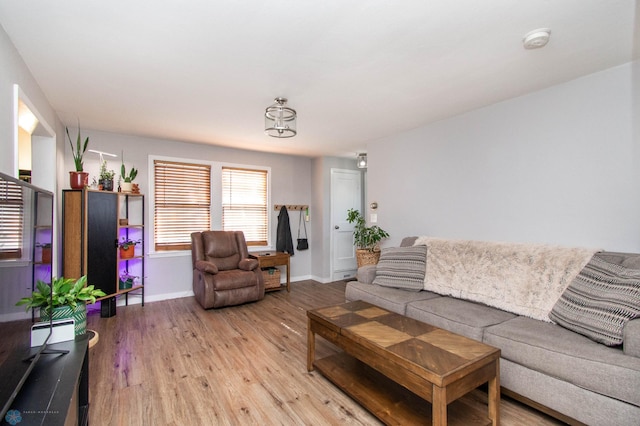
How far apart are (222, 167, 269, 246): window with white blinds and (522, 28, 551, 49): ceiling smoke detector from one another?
420 centimetres

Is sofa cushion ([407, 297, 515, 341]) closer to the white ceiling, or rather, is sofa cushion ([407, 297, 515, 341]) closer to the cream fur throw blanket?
the cream fur throw blanket

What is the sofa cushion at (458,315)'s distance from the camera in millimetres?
2264

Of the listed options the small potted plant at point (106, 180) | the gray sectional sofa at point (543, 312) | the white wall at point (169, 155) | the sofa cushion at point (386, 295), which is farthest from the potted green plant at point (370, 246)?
the small potted plant at point (106, 180)

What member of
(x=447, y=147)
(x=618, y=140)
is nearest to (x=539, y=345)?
(x=618, y=140)

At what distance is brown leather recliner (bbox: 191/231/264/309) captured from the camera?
13.3 feet

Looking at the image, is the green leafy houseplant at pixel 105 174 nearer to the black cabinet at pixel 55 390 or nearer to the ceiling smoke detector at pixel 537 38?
the black cabinet at pixel 55 390

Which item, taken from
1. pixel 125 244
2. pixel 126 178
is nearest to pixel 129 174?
pixel 126 178

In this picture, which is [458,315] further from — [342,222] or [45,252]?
[342,222]

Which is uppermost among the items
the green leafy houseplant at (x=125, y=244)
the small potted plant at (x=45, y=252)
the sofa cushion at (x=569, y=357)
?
the small potted plant at (x=45, y=252)

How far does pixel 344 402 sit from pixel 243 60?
2480 mm

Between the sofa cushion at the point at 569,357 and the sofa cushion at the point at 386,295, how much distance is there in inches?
30.5

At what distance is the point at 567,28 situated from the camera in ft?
6.21

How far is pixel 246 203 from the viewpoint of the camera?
5.32m

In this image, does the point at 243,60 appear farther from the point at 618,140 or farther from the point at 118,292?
the point at 118,292
